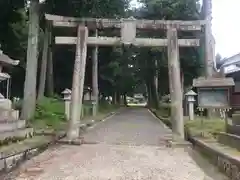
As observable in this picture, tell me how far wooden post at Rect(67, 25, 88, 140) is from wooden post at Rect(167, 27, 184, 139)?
133 inches

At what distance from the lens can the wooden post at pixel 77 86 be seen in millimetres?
11906

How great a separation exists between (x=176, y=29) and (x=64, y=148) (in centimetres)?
635

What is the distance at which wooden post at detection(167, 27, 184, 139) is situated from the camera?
12016 mm

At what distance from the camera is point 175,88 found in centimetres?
1234

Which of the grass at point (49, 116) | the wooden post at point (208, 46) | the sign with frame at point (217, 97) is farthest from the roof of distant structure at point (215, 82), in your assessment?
the grass at point (49, 116)

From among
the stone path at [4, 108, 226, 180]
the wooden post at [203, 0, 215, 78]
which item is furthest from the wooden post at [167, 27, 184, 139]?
the wooden post at [203, 0, 215, 78]

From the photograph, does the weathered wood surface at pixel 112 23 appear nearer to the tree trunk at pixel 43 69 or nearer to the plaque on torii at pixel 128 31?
the plaque on torii at pixel 128 31

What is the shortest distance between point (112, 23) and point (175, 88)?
11.6ft

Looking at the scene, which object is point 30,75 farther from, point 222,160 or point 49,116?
point 222,160

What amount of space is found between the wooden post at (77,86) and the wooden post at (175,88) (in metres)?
3.38

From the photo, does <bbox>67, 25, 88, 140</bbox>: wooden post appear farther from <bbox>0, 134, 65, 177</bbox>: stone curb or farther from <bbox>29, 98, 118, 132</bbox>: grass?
<bbox>29, 98, 118, 132</bbox>: grass

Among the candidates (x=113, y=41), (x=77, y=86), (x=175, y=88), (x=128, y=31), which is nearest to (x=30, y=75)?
(x=77, y=86)

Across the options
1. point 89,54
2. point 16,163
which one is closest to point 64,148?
point 16,163

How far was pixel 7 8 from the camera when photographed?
17.4 meters
